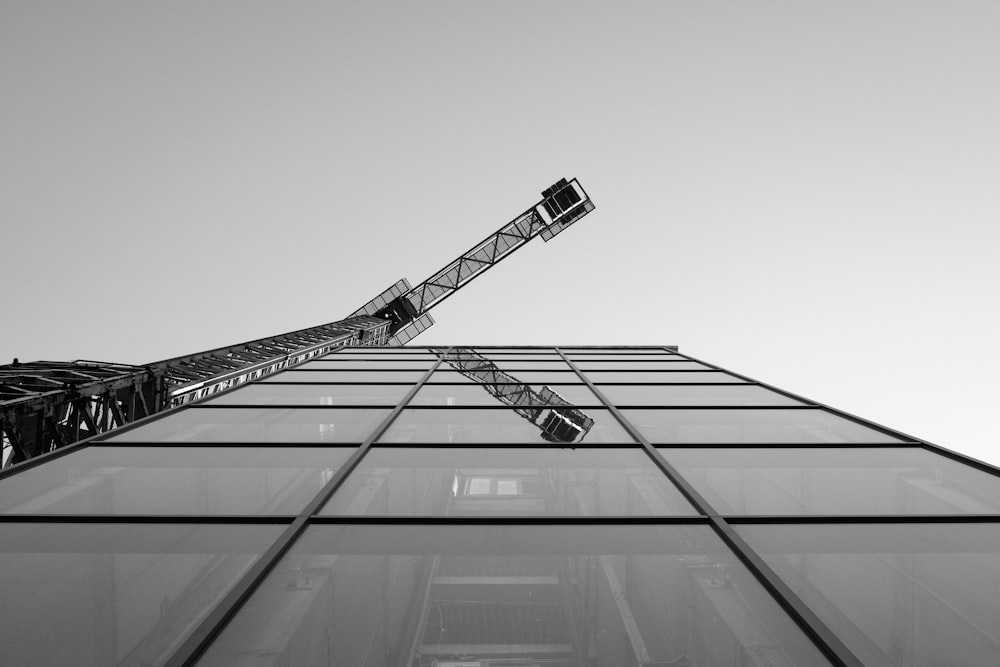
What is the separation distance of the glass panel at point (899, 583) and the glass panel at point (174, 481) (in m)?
3.59

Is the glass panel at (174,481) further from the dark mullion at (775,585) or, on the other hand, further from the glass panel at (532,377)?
the glass panel at (532,377)

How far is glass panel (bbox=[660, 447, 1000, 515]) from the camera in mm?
5035

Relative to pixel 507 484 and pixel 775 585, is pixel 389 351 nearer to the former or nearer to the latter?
pixel 507 484

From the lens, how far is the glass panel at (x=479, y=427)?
682cm

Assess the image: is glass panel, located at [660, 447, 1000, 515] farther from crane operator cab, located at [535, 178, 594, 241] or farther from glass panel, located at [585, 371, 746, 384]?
crane operator cab, located at [535, 178, 594, 241]

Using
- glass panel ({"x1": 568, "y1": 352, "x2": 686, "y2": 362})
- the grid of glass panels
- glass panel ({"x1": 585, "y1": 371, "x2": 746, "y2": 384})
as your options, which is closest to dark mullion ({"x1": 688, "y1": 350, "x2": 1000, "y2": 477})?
the grid of glass panels

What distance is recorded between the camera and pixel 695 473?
225 inches

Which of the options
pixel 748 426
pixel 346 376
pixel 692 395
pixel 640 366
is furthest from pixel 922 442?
pixel 346 376

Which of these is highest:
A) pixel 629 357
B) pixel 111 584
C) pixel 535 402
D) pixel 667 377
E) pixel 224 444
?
pixel 629 357

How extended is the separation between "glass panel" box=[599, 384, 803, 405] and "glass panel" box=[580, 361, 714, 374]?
1828mm

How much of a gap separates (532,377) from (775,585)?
8013mm

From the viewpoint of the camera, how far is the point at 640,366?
13.3 metres

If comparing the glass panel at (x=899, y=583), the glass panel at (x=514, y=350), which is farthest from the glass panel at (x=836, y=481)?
the glass panel at (x=514, y=350)

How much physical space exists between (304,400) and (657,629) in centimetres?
657
